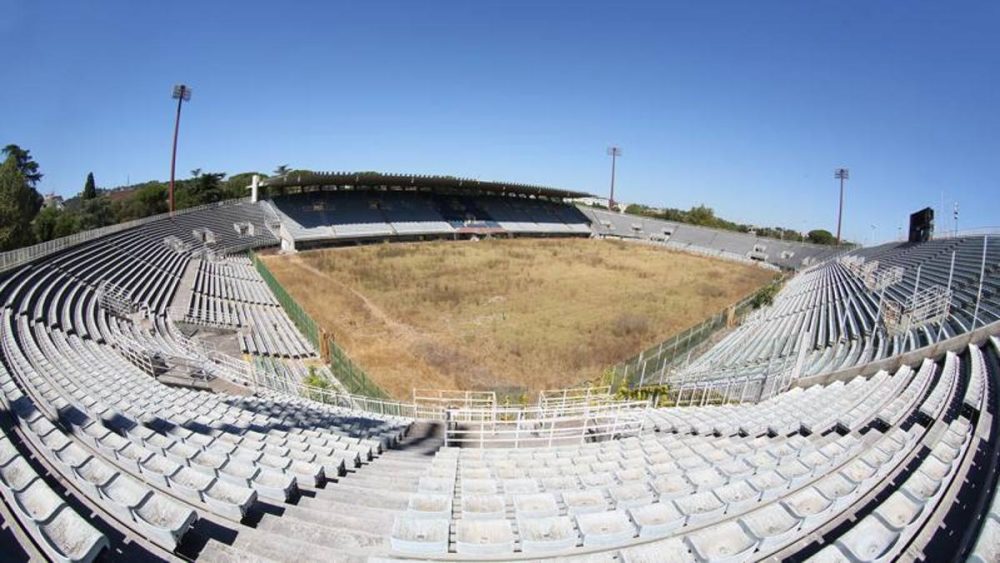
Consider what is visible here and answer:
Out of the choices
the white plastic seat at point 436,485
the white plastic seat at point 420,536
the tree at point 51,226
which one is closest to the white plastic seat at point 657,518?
the white plastic seat at point 420,536

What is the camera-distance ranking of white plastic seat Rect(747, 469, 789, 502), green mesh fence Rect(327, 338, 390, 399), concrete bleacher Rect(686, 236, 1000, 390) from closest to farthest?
white plastic seat Rect(747, 469, 789, 502), concrete bleacher Rect(686, 236, 1000, 390), green mesh fence Rect(327, 338, 390, 399)

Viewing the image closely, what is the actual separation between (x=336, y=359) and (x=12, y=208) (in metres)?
29.6

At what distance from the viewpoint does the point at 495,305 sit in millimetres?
29641

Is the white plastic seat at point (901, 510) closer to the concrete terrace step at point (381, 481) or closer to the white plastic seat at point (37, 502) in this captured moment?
the concrete terrace step at point (381, 481)

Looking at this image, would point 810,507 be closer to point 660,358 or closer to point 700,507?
point 700,507

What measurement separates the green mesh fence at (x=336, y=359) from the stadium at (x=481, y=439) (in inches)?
4.3

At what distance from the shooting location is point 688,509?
455 centimetres

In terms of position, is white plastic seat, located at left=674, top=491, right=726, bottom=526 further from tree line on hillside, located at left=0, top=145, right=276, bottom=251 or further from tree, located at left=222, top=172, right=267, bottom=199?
tree, located at left=222, top=172, right=267, bottom=199

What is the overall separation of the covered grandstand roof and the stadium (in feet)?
83.1

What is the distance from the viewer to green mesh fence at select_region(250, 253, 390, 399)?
598 inches

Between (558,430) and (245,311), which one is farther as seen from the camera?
(245,311)

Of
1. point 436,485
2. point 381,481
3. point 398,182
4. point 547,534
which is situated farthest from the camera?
point 398,182

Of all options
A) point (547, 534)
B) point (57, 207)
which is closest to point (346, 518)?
point (547, 534)

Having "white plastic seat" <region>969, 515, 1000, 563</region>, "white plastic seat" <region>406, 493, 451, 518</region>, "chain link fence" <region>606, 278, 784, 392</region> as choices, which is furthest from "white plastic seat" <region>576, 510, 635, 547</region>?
"chain link fence" <region>606, 278, 784, 392</region>
